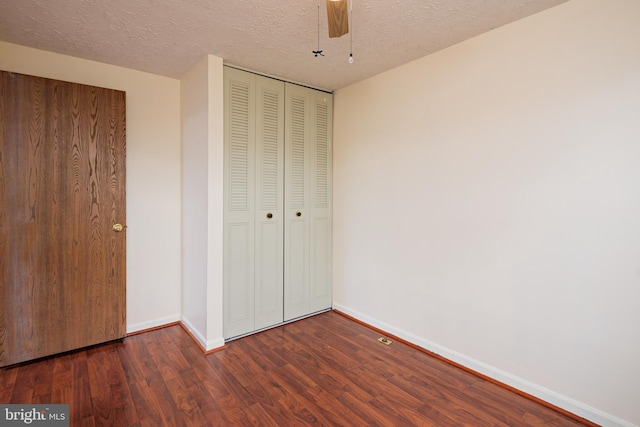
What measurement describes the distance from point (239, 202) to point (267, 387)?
4.88ft

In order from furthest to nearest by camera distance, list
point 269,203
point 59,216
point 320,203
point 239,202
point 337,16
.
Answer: point 320,203, point 269,203, point 239,202, point 59,216, point 337,16

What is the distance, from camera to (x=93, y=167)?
8.39ft

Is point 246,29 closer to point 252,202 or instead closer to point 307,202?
point 252,202

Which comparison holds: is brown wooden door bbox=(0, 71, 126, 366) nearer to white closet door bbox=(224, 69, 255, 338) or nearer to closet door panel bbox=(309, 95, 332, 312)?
white closet door bbox=(224, 69, 255, 338)

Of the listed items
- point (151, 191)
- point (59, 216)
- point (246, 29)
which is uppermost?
point (246, 29)

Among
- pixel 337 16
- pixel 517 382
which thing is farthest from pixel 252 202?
pixel 517 382

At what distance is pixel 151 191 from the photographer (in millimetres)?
2932

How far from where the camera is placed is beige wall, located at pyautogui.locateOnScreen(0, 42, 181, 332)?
2.81 meters

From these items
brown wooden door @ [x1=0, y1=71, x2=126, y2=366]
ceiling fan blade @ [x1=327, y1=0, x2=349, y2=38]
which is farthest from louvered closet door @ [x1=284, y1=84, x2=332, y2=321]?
ceiling fan blade @ [x1=327, y1=0, x2=349, y2=38]

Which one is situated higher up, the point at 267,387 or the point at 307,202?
the point at 307,202

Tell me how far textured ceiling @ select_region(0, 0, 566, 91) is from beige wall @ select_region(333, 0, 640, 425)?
0.24 meters

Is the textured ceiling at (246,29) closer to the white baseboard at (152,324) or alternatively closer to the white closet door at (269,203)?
the white closet door at (269,203)

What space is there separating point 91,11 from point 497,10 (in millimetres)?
2497

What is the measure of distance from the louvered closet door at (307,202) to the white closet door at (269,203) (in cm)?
8
